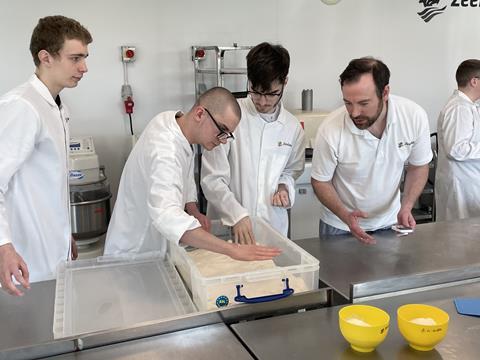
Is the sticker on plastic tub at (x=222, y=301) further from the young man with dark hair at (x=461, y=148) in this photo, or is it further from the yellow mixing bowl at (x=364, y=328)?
the young man with dark hair at (x=461, y=148)

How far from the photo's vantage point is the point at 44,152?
1.81 metres

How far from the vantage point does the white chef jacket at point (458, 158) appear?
3057mm

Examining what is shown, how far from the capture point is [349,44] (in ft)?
13.7

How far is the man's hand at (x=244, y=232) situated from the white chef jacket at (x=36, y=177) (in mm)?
651

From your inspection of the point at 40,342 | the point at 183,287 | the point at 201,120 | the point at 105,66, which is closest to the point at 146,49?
the point at 105,66

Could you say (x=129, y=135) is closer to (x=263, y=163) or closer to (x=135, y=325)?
(x=263, y=163)

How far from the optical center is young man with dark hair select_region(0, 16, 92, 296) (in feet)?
5.67

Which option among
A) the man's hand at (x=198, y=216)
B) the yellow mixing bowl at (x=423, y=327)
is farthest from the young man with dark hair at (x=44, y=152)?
the yellow mixing bowl at (x=423, y=327)

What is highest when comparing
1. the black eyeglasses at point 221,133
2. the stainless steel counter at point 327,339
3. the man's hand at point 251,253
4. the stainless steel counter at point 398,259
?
the black eyeglasses at point 221,133

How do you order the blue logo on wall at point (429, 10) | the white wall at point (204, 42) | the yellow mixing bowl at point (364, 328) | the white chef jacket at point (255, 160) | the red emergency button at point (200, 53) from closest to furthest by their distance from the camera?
the yellow mixing bowl at point (364, 328)
the white chef jacket at point (255, 160)
the white wall at point (204, 42)
the red emergency button at point (200, 53)
the blue logo on wall at point (429, 10)

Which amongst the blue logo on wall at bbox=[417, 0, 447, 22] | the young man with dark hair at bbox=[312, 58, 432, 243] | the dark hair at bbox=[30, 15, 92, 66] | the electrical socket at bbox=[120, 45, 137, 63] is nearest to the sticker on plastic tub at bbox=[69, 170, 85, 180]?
the electrical socket at bbox=[120, 45, 137, 63]

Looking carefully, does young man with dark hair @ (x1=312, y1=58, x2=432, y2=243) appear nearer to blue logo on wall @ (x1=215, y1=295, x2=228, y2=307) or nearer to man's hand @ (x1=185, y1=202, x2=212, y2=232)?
man's hand @ (x1=185, y1=202, x2=212, y2=232)

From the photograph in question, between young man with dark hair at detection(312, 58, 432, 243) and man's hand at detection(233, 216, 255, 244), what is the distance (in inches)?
17.3

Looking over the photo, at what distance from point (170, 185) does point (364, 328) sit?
0.72 metres
